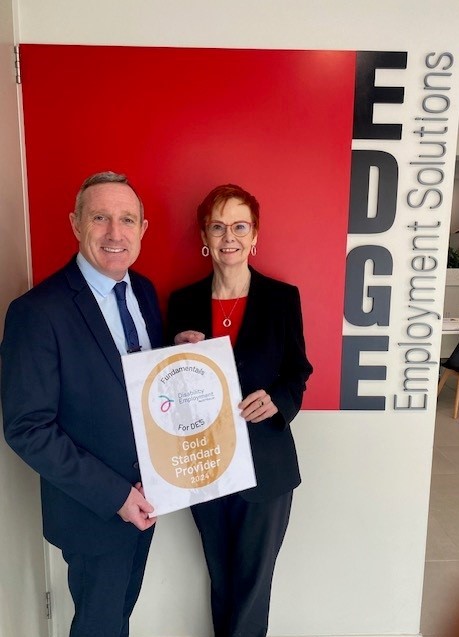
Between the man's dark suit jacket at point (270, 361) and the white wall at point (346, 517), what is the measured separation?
40 centimetres

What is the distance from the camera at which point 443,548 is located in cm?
297

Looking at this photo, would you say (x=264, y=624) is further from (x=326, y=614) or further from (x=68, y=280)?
(x=68, y=280)

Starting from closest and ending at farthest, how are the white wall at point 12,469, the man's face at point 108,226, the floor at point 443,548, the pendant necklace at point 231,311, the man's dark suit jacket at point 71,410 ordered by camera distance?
the man's dark suit jacket at point 71,410
the man's face at point 108,226
the white wall at point 12,469
the pendant necklace at point 231,311
the floor at point 443,548

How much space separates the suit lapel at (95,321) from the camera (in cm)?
140

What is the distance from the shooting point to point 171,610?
7.27ft

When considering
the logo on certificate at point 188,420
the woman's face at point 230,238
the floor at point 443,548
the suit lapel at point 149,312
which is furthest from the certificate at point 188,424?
the floor at point 443,548

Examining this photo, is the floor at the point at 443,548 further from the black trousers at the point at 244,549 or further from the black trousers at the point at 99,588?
the black trousers at the point at 99,588

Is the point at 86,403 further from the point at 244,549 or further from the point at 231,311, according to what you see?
the point at 244,549

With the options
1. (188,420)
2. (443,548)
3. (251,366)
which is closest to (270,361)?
(251,366)

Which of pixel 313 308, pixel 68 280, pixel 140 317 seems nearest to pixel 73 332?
pixel 68 280

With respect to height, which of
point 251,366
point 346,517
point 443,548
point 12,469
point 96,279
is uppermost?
point 96,279

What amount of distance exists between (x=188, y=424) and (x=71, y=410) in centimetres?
36

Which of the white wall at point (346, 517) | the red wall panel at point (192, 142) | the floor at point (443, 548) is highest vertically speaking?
the red wall panel at point (192, 142)

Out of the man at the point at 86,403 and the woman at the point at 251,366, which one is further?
the woman at the point at 251,366
